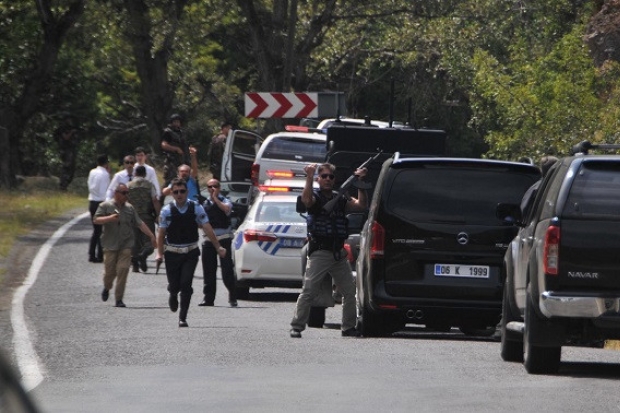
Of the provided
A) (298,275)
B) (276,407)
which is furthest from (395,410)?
(298,275)

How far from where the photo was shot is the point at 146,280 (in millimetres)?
24953

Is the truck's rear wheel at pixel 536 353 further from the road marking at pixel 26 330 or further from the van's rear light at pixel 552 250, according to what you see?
the road marking at pixel 26 330

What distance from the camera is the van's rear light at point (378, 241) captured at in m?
14.9

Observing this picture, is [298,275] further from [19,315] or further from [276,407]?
[276,407]

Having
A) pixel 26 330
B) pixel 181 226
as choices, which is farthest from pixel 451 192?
pixel 26 330

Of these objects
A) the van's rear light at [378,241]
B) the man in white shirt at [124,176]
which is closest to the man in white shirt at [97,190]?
the man in white shirt at [124,176]

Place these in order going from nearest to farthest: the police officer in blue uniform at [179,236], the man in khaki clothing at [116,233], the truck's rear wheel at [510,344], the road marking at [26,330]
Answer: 1. the road marking at [26,330]
2. the truck's rear wheel at [510,344]
3. the police officer in blue uniform at [179,236]
4. the man in khaki clothing at [116,233]

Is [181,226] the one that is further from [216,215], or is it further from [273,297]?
[273,297]

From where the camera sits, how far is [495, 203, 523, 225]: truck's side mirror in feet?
41.7

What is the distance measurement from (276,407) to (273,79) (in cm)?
2928

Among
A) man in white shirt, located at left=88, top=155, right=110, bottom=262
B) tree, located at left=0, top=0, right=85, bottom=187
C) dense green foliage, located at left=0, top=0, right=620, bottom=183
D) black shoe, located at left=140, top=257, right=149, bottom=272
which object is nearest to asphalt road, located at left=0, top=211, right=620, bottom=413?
Answer: black shoe, located at left=140, top=257, right=149, bottom=272

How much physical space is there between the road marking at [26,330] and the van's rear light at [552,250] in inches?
141

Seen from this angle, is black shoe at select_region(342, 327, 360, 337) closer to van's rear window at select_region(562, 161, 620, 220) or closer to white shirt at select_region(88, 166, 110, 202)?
van's rear window at select_region(562, 161, 620, 220)

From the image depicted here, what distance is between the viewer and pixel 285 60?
3709 centimetres
